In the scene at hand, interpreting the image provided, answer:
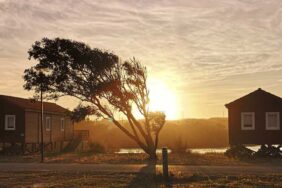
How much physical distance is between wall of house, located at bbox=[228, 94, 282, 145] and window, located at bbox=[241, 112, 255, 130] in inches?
9.6

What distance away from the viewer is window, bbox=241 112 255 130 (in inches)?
1596

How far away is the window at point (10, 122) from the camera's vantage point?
48.3 m

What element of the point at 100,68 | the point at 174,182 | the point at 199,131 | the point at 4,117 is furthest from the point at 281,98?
the point at 199,131

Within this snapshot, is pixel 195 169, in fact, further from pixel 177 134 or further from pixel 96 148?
pixel 177 134

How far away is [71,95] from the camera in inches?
1463

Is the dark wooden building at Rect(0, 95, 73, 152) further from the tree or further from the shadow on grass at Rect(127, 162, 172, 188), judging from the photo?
the shadow on grass at Rect(127, 162, 172, 188)

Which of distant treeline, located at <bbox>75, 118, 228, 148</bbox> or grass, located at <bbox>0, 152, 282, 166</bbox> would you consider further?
distant treeline, located at <bbox>75, 118, 228, 148</bbox>

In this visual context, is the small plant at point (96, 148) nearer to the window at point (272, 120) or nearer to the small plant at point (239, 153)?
the small plant at point (239, 153)

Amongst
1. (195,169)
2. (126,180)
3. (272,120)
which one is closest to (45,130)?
(272,120)

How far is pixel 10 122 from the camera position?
159ft

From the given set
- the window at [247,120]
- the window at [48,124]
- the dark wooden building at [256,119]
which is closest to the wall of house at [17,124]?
the window at [48,124]

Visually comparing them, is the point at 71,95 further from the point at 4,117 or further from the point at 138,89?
the point at 4,117

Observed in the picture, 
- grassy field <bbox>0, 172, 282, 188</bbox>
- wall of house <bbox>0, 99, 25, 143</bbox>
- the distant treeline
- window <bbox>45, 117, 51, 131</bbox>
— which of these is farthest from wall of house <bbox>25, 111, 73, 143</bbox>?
grassy field <bbox>0, 172, 282, 188</bbox>

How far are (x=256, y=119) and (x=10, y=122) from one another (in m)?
23.6
